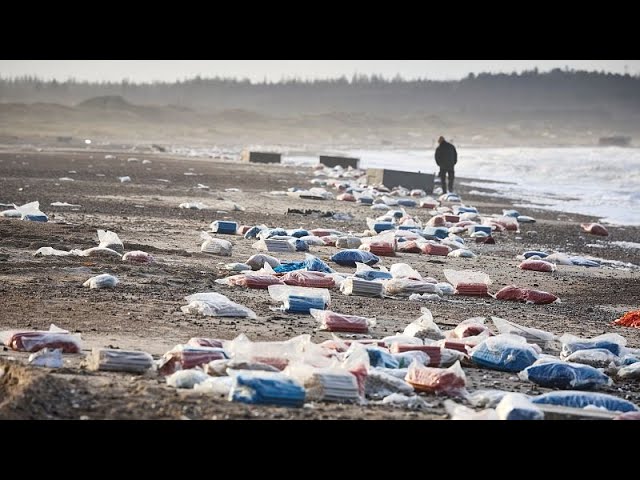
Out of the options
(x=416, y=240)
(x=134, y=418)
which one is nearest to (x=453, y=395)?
(x=134, y=418)

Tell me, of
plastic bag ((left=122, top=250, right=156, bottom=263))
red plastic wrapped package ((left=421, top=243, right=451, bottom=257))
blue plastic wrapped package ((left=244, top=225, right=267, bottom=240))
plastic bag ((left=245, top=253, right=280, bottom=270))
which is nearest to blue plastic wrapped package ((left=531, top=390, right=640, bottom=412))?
plastic bag ((left=245, top=253, right=280, bottom=270))

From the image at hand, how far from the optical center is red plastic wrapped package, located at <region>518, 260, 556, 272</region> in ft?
39.2

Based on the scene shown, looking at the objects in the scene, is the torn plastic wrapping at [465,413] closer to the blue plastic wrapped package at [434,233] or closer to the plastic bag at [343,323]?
the plastic bag at [343,323]

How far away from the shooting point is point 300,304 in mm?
8070

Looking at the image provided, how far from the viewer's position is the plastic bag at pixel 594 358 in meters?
6.93

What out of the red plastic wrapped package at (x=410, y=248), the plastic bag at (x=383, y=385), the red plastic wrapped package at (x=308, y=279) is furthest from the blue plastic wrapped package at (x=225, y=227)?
the plastic bag at (x=383, y=385)

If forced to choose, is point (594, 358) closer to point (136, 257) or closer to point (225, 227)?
point (136, 257)

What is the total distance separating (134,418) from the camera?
4820mm
